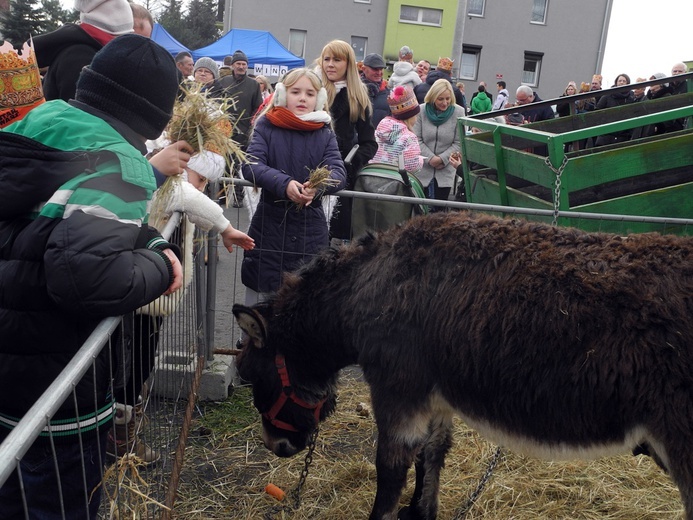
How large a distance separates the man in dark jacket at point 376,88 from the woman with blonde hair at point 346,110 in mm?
3667

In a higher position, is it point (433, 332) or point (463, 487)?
point (433, 332)

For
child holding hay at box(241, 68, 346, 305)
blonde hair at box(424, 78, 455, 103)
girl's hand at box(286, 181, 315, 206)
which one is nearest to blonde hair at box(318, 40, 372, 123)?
child holding hay at box(241, 68, 346, 305)

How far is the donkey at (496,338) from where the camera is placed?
2.36m

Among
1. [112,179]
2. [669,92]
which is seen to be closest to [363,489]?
[112,179]

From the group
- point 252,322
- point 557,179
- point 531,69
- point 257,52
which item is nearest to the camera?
point 252,322

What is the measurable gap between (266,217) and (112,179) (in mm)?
2538

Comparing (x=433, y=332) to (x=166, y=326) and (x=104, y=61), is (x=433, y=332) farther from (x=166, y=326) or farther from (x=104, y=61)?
(x=104, y=61)

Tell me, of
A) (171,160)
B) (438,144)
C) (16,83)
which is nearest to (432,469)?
(171,160)

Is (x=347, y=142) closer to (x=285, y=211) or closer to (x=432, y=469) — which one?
(x=285, y=211)

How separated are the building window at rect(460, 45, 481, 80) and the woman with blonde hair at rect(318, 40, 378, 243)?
35.1 m

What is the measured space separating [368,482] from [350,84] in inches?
122

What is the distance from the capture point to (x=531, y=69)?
39094mm

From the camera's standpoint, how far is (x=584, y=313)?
2422 millimetres

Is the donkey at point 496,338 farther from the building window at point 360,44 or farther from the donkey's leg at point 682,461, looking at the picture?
the building window at point 360,44
